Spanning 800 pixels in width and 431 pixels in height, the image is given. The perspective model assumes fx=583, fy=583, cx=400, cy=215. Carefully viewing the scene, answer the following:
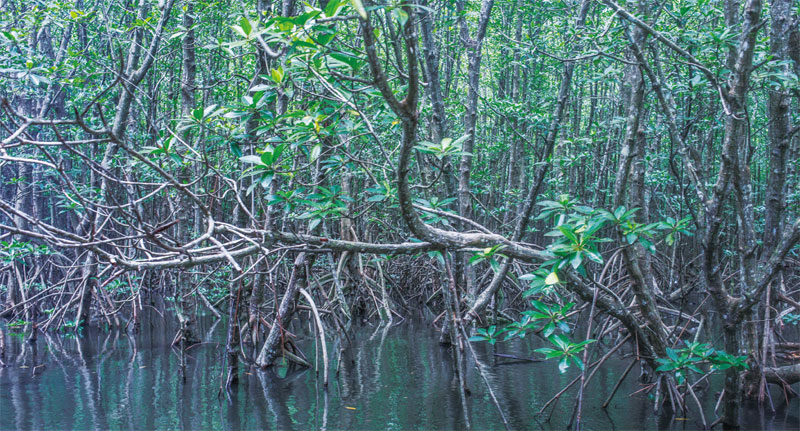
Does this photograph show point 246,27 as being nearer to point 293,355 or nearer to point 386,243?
point 386,243

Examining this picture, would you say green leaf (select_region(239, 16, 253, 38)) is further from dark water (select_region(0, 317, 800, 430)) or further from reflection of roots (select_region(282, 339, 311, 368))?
reflection of roots (select_region(282, 339, 311, 368))

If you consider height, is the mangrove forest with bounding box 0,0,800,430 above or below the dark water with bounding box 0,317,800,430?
above

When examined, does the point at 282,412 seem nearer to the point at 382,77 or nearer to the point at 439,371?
the point at 439,371

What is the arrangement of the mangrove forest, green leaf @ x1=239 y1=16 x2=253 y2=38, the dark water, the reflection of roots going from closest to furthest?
1. green leaf @ x1=239 y1=16 x2=253 y2=38
2. the mangrove forest
3. the dark water
4. the reflection of roots

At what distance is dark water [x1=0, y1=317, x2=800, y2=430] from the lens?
3668 millimetres

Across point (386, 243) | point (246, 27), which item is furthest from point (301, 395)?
point (246, 27)

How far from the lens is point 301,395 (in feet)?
14.3

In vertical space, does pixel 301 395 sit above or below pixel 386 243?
below

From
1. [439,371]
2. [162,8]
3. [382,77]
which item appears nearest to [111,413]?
[439,371]

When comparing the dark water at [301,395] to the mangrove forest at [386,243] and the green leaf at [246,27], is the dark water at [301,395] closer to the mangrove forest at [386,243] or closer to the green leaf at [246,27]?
the mangrove forest at [386,243]

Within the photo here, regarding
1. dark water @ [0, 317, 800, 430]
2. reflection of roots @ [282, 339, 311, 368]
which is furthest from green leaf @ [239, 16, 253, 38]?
reflection of roots @ [282, 339, 311, 368]

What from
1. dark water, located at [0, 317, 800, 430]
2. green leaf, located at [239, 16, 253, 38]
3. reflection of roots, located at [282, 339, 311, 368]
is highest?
green leaf, located at [239, 16, 253, 38]

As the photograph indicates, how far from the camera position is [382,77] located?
1995 millimetres

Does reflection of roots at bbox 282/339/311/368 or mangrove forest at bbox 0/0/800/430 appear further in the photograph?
reflection of roots at bbox 282/339/311/368
